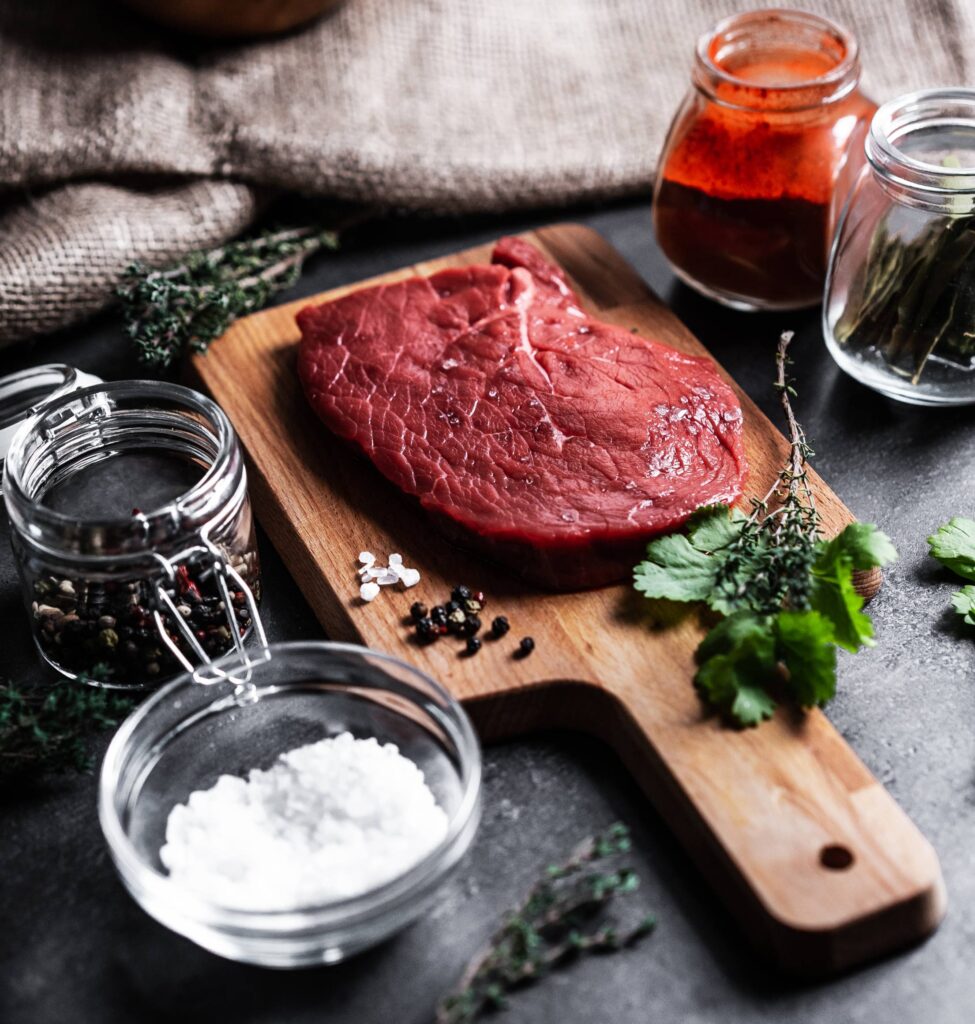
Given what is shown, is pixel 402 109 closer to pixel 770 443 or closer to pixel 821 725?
pixel 770 443

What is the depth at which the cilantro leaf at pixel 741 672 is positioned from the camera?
2.09m

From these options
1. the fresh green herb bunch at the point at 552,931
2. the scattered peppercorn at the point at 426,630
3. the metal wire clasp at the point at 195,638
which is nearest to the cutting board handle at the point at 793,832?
the fresh green herb bunch at the point at 552,931

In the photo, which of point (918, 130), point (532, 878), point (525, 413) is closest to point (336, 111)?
point (525, 413)

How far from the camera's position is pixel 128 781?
80.4 inches

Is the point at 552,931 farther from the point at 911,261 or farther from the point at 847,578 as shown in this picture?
the point at 911,261

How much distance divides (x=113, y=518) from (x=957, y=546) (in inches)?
64.5

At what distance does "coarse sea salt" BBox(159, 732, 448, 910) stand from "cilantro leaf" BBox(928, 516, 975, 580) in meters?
1.15

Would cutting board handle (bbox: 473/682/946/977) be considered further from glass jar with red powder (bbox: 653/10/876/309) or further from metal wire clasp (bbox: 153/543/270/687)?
glass jar with red powder (bbox: 653/10/876/309)

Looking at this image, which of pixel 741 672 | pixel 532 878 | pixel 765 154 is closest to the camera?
pixel 532 878

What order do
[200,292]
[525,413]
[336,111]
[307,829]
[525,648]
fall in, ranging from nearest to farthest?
[307,829] → [525,648] → [525,413] → [200,292] → [336,111]

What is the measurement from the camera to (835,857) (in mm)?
1926

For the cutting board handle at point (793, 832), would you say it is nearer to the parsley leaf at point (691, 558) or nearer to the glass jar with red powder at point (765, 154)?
the parsley leaf at point (691, 558)

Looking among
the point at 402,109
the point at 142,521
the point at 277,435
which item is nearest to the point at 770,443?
the point at 277,435

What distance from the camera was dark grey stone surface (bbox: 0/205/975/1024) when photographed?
1.87 meters
